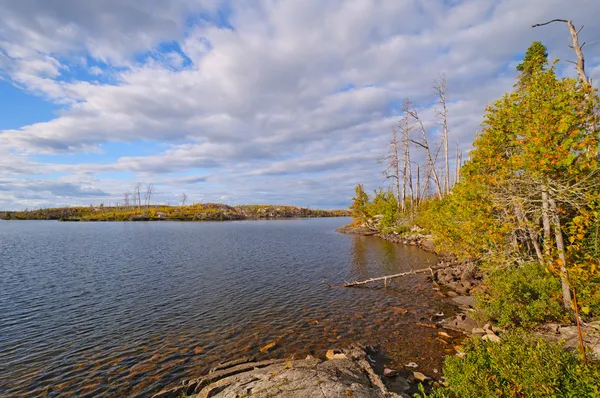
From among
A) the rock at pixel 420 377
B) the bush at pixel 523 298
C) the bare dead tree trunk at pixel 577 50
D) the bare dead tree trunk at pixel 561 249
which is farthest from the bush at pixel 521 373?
the bare dead tree trunk at pixel 577 50

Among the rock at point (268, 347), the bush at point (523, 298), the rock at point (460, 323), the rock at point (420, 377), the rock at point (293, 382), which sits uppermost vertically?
the bush at point (523, 298)

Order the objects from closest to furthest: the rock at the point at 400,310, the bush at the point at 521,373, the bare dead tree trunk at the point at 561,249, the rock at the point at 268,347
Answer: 1. the bush at the point at 521,373
2. the bare dead tree trunk at the point at 561,249
3. the rock at the point at 268,347
4. the rock at the point at 400,310

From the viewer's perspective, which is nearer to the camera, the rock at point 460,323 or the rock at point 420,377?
the rock at point 420,377

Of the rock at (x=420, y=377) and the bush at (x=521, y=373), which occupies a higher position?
the bush at (x=521, y=373)

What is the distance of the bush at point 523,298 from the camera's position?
511 inches

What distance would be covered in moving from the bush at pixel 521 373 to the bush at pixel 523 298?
534cm

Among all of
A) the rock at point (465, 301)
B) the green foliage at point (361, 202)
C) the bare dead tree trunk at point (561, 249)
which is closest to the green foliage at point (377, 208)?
the green foliage at point (361, 202)

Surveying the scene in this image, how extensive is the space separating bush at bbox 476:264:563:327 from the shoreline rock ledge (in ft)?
25.1

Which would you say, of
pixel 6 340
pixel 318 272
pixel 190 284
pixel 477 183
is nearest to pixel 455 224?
pixel 477 183

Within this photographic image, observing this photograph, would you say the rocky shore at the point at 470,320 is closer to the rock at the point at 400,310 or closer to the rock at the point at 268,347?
the rock at the point at 400,310

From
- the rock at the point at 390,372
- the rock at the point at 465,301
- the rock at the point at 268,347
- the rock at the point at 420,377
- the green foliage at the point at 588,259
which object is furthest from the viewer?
the rock at the point at 465,301

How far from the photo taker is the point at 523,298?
1418cm

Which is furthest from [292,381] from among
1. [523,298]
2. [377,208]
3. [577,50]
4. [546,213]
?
[377,208]

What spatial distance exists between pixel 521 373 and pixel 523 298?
29.6 ft
